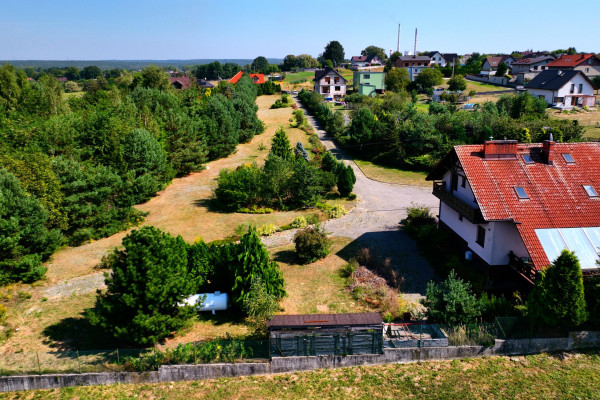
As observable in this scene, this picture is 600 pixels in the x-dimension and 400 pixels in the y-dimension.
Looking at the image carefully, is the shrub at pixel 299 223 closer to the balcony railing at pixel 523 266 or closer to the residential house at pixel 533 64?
the balcony railing at pixel 523 266

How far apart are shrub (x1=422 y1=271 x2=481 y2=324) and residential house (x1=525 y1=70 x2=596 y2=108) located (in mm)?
62144

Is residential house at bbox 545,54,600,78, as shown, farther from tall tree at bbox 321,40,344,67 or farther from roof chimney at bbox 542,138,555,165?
tall tree at bbox 321,40,344,67

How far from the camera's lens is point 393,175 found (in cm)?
4322

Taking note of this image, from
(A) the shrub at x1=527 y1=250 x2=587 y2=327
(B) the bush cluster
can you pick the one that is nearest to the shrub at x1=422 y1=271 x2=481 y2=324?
(A) the shrub at x1=527 y1=250 x2=587 y2=327

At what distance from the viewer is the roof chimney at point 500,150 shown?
22328 millimetres

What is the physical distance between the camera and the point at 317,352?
16062 mm

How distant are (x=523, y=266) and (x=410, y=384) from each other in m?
8.43

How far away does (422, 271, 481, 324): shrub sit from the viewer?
16750 millimetres

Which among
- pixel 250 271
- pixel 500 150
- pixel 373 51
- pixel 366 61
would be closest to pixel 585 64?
pixel 500 150

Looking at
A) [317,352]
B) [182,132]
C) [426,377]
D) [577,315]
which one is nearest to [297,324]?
[317,352]

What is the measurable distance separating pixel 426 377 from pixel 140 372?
10432 millimetres

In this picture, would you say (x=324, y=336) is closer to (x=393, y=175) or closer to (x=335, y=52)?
(x=393, y=175)

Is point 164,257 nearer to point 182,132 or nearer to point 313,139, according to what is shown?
point 182,132

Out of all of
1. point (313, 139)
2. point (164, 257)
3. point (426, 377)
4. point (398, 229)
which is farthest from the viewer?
point (313, 139)
